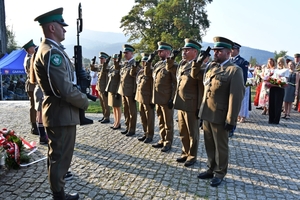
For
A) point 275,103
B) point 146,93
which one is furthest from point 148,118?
point 275,103

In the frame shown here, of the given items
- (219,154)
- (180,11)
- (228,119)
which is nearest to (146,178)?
(219,154)

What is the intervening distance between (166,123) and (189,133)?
913mm

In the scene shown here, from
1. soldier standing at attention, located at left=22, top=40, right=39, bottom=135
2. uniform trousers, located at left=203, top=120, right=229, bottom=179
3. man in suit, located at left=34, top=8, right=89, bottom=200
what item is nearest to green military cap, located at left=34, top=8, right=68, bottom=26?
man in suit, located at left=34, top=8, right=89, bottom=200

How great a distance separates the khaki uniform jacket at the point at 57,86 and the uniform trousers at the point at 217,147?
194 centimetres

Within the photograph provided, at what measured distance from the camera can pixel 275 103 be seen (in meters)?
8.71

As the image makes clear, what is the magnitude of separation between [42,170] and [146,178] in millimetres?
1737

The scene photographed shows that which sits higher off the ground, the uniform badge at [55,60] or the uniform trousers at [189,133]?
the uniform badge at [55,60]

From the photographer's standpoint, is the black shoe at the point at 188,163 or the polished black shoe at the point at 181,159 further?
the polished black shoe at the point at 181,159

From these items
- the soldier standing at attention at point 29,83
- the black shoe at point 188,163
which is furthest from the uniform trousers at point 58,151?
the soldier standing at attention at point 29,83

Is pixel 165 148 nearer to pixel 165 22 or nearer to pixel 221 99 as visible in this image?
pixel 221 99

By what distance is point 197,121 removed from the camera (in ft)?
16.2

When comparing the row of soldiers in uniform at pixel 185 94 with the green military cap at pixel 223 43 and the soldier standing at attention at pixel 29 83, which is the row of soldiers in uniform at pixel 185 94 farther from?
the soldier standing at attention at pixel 29 83

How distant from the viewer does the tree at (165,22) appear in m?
27.4

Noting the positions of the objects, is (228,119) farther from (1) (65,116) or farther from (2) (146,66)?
(2) (146,66)
